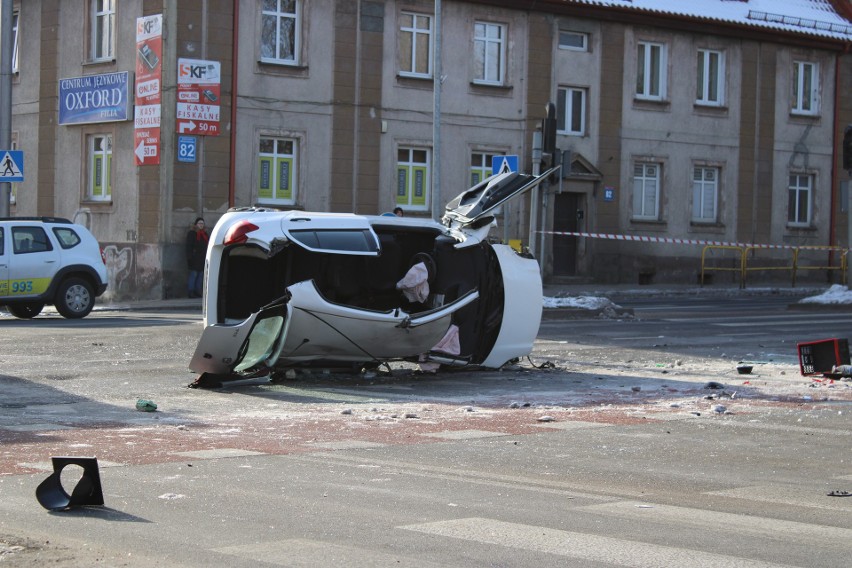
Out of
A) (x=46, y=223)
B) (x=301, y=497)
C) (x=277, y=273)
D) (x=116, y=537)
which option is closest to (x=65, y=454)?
(x=301, y=497)

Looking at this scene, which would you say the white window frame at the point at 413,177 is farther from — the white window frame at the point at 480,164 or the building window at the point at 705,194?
the building window at the point at 705,194

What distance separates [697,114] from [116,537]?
113 ft

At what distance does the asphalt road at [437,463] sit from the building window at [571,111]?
20332 millimetres

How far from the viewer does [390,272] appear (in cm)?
1522

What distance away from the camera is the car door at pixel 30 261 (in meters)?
23.0

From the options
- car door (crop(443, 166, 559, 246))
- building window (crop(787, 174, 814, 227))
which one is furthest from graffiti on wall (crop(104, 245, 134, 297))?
building window (crop(787, 174, 814, 227))

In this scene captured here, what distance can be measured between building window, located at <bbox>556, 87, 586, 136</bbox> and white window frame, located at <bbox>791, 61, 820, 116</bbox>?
7630 millimetres

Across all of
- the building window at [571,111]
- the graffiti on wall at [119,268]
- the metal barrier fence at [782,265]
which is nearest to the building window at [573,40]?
the building window at [571,111]

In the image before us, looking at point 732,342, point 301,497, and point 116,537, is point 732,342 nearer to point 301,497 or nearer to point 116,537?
point 301,497

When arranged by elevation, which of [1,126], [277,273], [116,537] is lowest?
[116,537]

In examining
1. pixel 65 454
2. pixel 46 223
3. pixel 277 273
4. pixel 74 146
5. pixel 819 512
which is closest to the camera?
pixel 819 512

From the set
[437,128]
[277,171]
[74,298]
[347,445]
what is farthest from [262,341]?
[277,171]

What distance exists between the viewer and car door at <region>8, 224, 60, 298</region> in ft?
75.4

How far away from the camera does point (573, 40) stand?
36844 millimetres
